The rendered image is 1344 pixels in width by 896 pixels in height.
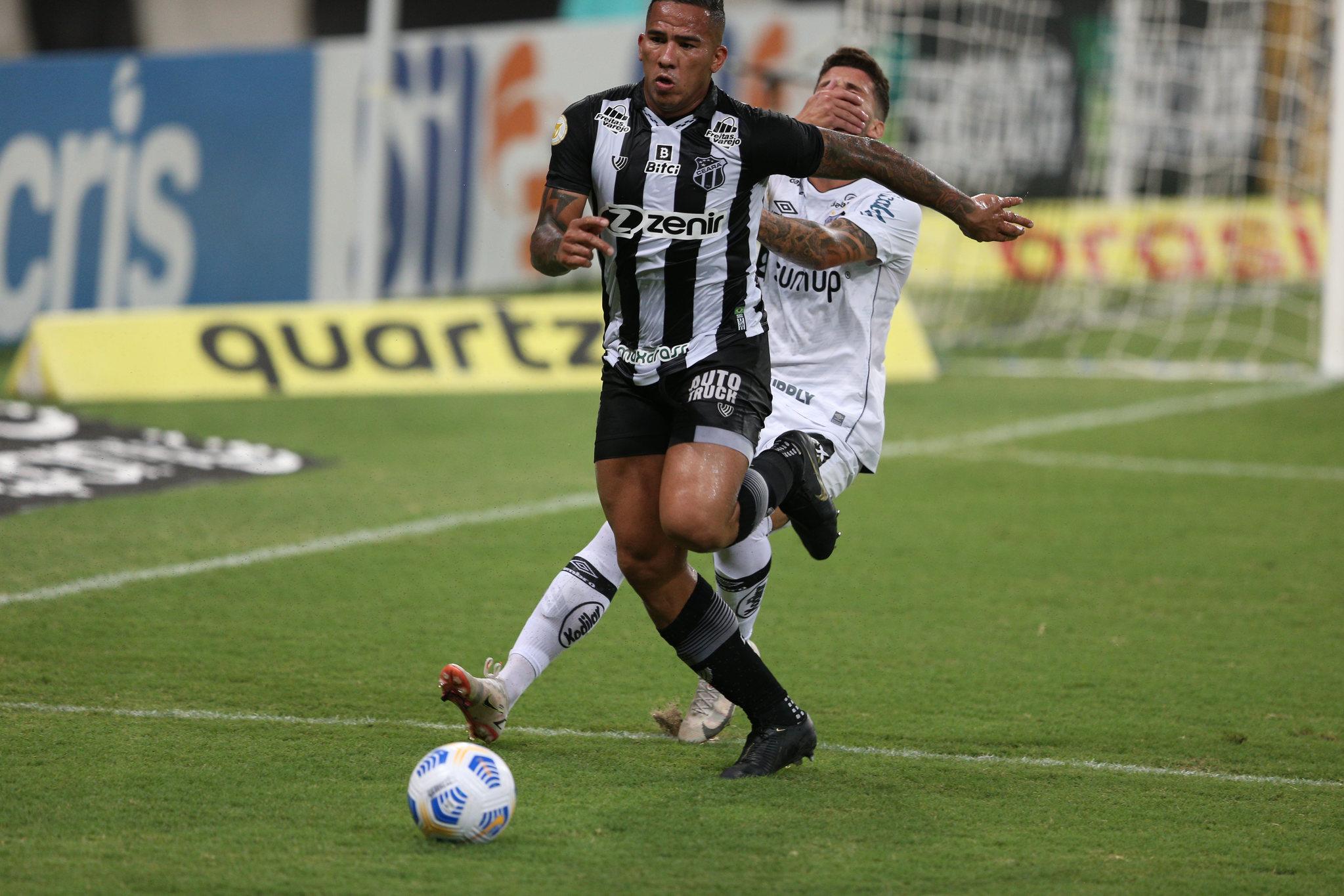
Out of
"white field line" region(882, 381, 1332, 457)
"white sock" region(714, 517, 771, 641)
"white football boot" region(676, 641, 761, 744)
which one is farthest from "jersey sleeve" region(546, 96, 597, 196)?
"white field line" region(882, 381, 1332, 457)

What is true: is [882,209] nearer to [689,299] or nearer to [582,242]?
[689,299]

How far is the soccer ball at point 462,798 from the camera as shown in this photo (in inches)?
147

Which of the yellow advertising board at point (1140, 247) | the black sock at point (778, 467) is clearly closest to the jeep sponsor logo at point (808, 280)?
the black sock at point (778, 467)

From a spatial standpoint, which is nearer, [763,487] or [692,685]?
[763,487]

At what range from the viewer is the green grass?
3715mm

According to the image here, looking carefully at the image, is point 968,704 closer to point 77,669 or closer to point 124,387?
point 77,669

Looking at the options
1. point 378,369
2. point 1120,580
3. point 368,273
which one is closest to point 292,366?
point 378,369

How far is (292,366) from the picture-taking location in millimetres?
11492

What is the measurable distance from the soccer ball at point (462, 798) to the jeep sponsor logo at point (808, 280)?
6.86 feet

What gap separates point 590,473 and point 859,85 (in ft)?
14.0

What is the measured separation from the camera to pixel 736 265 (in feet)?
14.3

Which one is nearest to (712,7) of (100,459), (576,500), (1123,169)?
(576,500)

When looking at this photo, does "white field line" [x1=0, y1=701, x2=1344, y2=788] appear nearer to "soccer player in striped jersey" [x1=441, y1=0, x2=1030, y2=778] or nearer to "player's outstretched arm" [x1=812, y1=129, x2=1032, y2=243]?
"soccer player in striped jersey" [x1=441, y1=0, x2=1030, y2=778]

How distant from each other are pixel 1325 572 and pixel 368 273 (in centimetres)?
752
